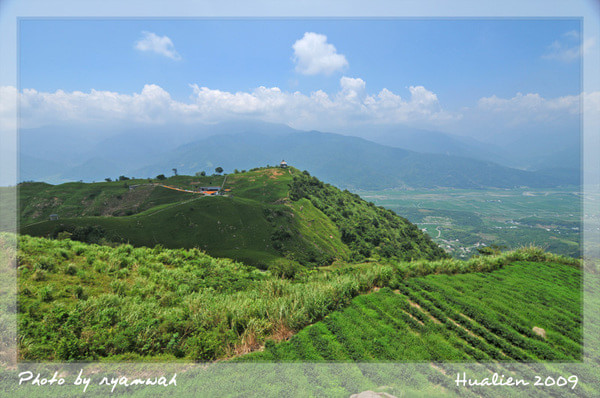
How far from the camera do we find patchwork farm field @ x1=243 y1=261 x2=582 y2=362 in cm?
675

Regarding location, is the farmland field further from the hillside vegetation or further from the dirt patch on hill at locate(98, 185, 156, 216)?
the dirt patch on hill at locate(98, 185, 156, 216)

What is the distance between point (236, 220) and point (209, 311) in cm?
2779

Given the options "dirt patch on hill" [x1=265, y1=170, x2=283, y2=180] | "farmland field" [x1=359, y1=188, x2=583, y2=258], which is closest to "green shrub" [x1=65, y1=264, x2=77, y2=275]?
"dirt patch on hill" [x1=265, y1=170, x2=283, y2=180]

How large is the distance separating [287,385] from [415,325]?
5027 mm

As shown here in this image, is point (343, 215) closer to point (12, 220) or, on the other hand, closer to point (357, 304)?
point (357, 304)

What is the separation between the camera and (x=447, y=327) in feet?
26.8

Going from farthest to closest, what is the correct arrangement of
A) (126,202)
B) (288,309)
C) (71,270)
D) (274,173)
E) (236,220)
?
(274,173) < (126,202) < (236,220) < (71,270) < (288,309)

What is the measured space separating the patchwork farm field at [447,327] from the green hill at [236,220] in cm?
894

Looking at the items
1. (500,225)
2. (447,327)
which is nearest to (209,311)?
(447,327)

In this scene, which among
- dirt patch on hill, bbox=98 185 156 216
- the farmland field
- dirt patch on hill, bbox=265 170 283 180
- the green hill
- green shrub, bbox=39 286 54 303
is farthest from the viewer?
the farmland field

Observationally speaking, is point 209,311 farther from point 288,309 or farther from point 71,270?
point 71,270

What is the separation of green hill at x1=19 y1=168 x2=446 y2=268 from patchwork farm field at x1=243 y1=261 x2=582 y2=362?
894cm

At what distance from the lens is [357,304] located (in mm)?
8992

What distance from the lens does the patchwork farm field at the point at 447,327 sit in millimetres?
6750
